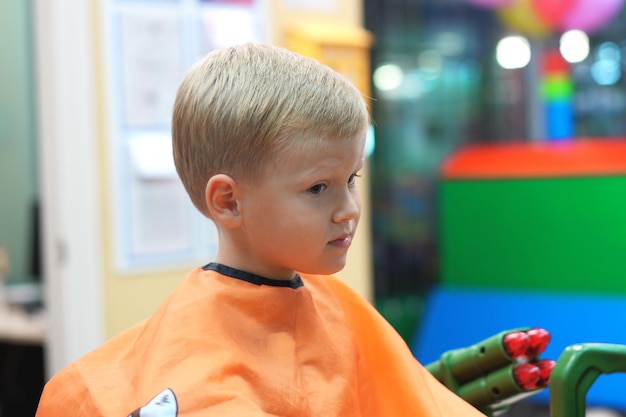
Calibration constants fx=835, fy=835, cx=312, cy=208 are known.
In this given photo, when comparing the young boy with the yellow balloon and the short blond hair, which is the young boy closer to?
the short blond hair

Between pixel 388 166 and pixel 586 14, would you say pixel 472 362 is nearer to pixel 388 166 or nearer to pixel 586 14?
pixel 388 166

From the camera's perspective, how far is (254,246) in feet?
3.37

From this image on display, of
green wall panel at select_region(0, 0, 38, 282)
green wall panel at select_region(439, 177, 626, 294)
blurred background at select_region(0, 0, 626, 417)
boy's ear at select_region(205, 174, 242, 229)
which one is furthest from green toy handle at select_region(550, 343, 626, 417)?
green wall panel at select_region(0, 0, 38, 282)

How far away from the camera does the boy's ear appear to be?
3.25 ft

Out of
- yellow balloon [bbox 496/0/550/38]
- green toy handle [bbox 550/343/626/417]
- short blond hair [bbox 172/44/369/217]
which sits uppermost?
yellow balloon [bbox 496/0/550/38]

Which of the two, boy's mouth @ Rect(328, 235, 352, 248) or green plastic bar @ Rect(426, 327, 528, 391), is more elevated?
boy's mouth @ Rect(328, 235, 352, 248)

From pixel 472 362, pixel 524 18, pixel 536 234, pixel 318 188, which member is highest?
pixel 524 18

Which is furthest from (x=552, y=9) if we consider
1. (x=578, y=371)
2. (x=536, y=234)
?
(x=578, y=371)

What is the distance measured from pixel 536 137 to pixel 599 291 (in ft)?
3.43

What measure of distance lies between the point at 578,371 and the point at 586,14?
2.90 m

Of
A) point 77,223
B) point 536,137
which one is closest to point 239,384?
point 77,223

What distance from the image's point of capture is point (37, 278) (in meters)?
3.88

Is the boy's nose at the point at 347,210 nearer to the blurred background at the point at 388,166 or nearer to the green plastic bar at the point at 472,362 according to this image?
the green plastic bar at the point at 472,362

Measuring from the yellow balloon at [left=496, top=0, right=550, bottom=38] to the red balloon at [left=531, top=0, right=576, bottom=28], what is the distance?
2 centimetres
